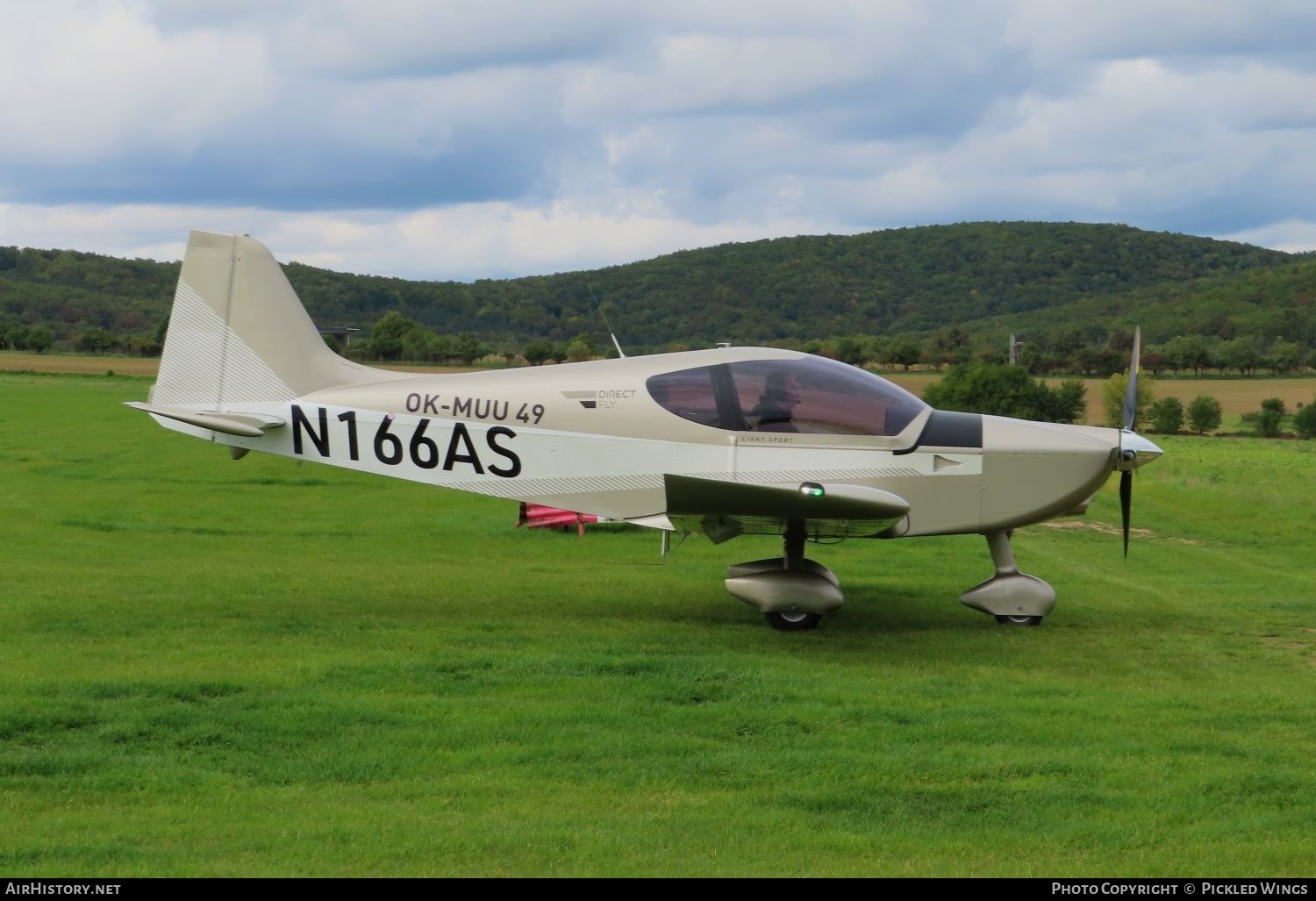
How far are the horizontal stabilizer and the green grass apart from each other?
155 cm

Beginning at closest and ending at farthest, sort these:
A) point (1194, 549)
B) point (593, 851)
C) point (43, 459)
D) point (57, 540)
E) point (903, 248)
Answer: point (593, 851) → point (57, 540) → point (1194, 549) → point (43, 459) → point (903, 248)

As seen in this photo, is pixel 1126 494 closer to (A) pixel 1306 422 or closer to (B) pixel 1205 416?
(B) pixel 1205 416

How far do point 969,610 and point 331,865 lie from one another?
330 inches

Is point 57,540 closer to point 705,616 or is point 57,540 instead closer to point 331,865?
point 705,616

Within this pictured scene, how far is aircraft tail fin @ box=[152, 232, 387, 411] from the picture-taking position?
12148 mm

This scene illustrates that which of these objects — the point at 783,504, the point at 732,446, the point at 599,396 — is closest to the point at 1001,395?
the point at 732,446

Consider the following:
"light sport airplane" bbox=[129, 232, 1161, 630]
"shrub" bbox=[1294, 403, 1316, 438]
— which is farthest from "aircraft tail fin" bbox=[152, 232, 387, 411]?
"shrub" bbox=[1294, 403, 1316, 438]

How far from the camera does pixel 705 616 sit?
464 inches

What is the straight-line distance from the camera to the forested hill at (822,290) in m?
82.8

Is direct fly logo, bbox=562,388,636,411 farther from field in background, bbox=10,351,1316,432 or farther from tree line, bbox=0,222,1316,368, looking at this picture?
field in background, bbox=10,351,1316,432

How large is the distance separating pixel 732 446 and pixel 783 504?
3.07 feet

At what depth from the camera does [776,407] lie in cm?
1112

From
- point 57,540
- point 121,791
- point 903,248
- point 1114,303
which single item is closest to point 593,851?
point 121,791

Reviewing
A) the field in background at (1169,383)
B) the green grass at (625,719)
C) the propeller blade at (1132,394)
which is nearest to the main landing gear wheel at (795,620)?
the green grass at (625,719)
